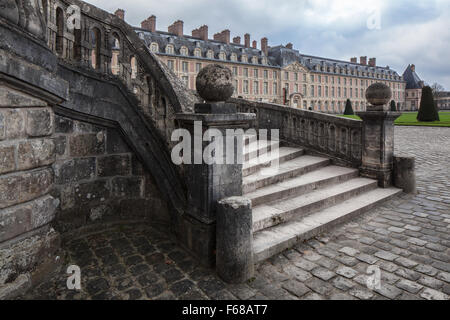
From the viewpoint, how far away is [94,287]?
2988mm

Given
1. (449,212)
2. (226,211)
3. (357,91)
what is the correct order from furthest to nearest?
1. (357,91)
2. (449,212)
3. (226,211)

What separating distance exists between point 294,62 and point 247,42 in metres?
11.7

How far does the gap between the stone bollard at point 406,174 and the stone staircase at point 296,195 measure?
29 cm

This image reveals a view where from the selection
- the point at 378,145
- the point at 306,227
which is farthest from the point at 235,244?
the point at 378,145

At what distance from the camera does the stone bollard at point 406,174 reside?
6.22 m

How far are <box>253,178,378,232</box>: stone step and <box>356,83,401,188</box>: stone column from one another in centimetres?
29

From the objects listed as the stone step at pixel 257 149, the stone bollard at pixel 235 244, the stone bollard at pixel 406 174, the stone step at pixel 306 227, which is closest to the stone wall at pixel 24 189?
the stone bollard at pixel 235 244

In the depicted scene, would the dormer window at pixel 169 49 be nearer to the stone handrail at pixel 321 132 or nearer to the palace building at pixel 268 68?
the palace building at pixel 268 68

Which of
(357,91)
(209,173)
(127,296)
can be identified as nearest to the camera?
(127,296)

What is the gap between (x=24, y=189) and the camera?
288cm

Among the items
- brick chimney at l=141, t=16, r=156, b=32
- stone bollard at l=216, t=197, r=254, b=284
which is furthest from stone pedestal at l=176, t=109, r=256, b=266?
brick chimney at l=141, t=16, r=156, b=32

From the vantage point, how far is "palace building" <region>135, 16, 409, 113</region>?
47.3 m

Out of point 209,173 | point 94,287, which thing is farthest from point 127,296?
point 209,173

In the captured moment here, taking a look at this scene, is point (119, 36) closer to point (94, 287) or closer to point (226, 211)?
point (226, 211)
